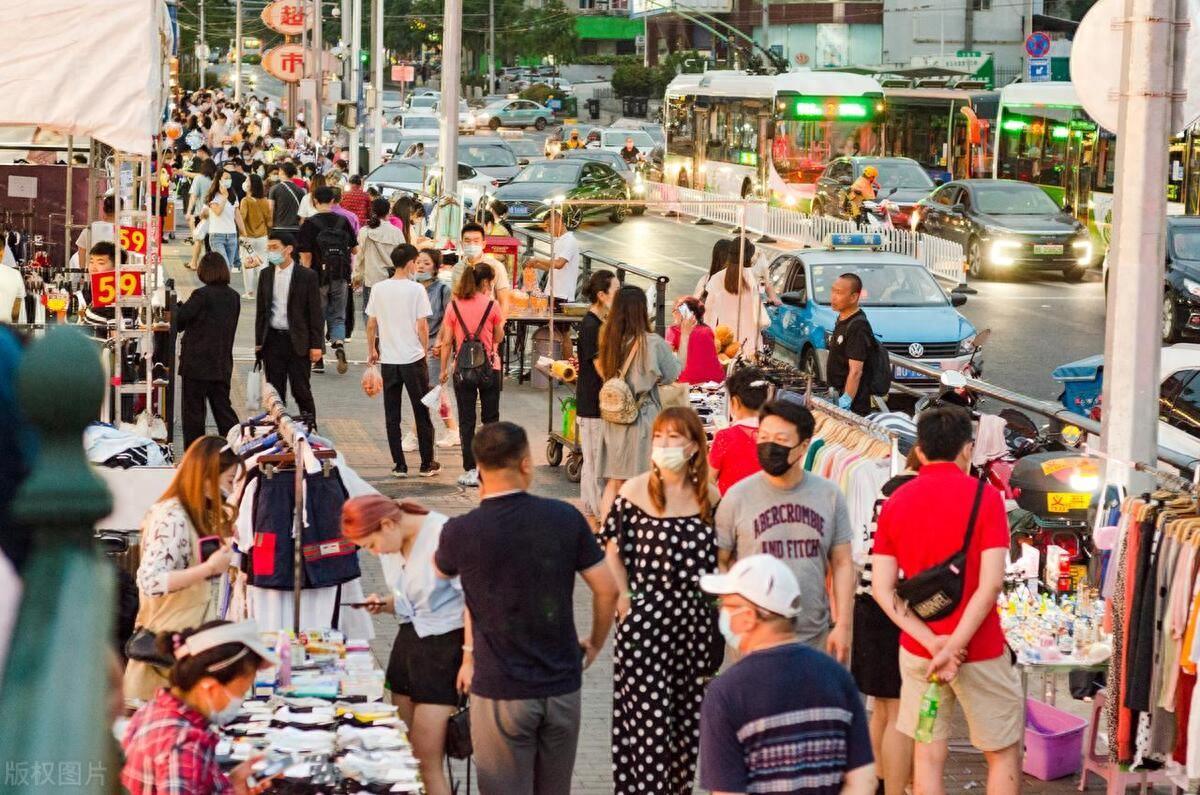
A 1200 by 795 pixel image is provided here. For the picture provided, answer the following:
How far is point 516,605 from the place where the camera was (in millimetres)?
6512

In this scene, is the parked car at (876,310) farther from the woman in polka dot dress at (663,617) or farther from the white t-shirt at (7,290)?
the woman in polka dot dress at (663,617)

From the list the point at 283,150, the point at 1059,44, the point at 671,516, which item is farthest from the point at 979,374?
the point at 1059,44

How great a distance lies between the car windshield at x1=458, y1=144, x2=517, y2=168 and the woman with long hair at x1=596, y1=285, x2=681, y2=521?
1396 inches

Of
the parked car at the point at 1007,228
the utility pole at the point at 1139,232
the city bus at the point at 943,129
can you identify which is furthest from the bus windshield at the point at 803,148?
the utility pole at the point at 1139,232

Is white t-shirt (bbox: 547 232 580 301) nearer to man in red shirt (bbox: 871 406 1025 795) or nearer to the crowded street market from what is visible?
the crowded street market

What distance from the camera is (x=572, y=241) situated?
19.5 m

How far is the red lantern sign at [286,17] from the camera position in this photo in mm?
53656

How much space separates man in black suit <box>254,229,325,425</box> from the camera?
625 inches

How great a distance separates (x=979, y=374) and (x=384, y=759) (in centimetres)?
1606

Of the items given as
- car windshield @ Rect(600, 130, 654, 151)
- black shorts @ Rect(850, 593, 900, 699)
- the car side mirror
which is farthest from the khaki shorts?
car windshield @ Rect(600, 130, 654, 151)

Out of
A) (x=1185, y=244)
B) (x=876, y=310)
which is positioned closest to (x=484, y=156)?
(x=1185, y=244)

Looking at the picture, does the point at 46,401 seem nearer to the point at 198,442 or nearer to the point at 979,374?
the point at 198,442

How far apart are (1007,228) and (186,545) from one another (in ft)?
87.5

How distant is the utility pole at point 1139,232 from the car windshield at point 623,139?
54227 mm
